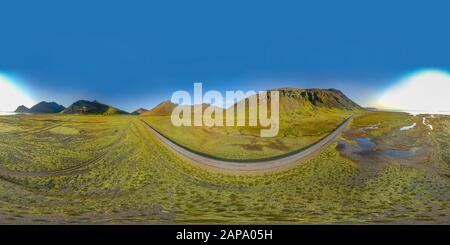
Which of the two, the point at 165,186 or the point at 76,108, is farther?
the point at 76,108

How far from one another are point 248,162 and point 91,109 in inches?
285

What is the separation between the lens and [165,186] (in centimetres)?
1402

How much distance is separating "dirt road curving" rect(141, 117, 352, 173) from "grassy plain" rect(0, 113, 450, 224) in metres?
0.27

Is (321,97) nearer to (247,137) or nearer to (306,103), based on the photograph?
(306,103)

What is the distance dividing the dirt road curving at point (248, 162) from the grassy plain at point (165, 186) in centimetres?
27

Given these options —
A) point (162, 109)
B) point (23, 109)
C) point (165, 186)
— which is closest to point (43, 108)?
point (23, 109)

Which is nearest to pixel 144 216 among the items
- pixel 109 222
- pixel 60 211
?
pixel 109 222

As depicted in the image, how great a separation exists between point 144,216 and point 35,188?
18.4 feet

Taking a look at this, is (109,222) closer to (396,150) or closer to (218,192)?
(218,192)

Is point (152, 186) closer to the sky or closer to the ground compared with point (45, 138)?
closer to the ground

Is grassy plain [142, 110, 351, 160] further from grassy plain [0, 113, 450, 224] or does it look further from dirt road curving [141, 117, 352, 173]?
grassy plain [0, 113, 450, 224]

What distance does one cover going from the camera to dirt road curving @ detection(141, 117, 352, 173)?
14.0 m

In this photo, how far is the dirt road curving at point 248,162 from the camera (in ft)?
46.0

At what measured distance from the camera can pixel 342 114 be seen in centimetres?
1445
